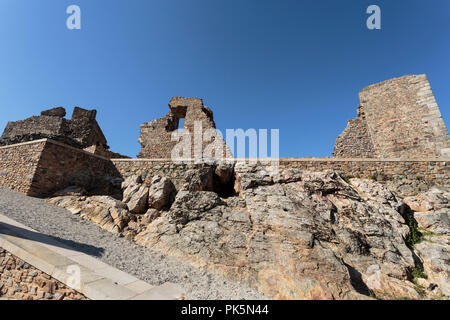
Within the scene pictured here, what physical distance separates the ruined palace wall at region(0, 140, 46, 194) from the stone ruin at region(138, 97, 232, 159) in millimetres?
7197

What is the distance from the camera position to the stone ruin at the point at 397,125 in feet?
36.9

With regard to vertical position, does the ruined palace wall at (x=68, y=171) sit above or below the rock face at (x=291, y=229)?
above

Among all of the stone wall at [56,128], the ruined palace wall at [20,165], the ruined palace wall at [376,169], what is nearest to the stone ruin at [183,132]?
the ruined palace wall at [376,169]

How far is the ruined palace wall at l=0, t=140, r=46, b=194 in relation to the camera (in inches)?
360

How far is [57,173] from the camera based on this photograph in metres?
9.87

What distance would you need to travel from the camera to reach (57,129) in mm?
17781

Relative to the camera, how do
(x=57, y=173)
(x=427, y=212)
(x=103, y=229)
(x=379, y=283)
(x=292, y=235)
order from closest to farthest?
(x=379, y=283)
(x=292, y=235)
(x=103, y=229)
(x=427, y=212)
(x=57, y=173)

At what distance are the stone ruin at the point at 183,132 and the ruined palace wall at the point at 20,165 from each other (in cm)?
720

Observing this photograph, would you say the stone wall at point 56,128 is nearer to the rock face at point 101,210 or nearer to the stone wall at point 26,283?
the rock face at point 101,210

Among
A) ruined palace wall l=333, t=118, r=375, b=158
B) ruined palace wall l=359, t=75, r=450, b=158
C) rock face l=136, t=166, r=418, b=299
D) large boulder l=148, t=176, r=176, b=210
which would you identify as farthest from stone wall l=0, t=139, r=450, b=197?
ruined palace wall l=333, t=118, r=375, b=158
